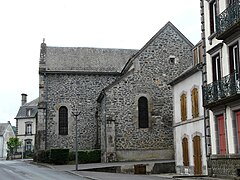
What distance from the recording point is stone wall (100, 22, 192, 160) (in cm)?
3338

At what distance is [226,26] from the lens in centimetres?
1712

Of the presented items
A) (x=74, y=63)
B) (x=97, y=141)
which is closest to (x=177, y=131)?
(x=97, y=141)

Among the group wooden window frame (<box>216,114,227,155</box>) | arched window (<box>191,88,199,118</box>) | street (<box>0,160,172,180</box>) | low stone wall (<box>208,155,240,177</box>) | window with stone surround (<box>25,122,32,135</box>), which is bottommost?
street (<box>0,160,172,180</box>)

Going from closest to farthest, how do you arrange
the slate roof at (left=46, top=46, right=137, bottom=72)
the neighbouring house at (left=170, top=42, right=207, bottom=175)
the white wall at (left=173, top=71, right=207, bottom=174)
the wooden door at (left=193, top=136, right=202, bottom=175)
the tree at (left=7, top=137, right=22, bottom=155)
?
the white wall at (left=173, top=71, right=207, bottom=174), the neighbouring house at (left=170, top=42, right=207, bottom=175), the wooden door at (left=193, top=136, right=202, bottom=175), the slate roof at (left=46, top=46, right=137, bottom=72), the tree at (left=7, top=137, right=22, bottom=155)

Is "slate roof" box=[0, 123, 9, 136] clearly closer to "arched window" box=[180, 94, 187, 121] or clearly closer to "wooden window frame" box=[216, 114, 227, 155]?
"arched window" box=[180, 94, 187, 121]

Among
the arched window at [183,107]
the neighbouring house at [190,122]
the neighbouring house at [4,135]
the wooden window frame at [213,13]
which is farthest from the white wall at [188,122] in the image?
the neighbouring house at [4,135]

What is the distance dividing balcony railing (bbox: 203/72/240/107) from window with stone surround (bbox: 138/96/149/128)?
49.1ft

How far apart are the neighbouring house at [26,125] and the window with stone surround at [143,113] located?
4264cm

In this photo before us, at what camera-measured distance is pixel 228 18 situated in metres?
17.0

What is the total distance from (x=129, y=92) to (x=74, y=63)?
322 inches

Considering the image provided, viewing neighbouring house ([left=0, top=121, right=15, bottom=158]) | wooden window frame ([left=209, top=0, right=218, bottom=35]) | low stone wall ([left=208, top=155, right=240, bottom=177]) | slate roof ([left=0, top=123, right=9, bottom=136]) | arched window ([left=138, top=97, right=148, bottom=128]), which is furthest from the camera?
slate roof ([left=0, top=123, right=9, bottom=136])

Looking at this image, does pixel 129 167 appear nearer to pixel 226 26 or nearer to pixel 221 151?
pixel 221 151

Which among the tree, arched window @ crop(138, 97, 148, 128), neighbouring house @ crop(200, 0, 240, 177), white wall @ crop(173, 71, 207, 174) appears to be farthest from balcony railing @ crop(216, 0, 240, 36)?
the tree

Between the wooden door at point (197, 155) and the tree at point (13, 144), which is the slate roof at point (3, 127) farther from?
the wooden door at point (197, 155)
